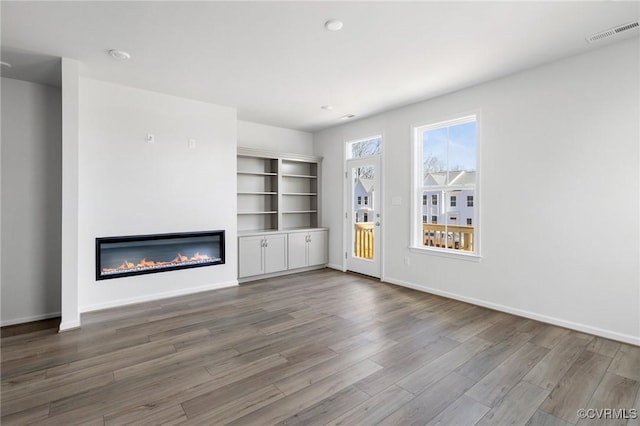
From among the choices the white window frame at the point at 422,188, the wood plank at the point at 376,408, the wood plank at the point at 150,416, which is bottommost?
the wood plank at the point at 150,416

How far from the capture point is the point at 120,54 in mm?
3123

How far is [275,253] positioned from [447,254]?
278cm

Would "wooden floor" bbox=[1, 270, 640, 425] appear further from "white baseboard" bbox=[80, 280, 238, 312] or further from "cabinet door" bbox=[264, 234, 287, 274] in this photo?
"cabinet door" bbox=[264, 234, 287, 274]

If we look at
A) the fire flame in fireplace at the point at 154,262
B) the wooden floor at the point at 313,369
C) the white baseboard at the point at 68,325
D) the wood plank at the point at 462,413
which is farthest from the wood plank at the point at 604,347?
the white baseboard at the point at 68,325

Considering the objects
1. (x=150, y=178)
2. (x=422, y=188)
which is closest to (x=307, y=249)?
(x=422, y=188)

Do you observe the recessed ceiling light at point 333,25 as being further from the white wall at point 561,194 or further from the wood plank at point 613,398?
the wood plank at point 613,398

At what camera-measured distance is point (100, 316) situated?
3641mm

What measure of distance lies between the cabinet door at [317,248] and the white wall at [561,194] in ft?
7.84

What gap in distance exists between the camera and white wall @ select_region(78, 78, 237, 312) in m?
3.81

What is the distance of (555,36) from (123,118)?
4740 mm

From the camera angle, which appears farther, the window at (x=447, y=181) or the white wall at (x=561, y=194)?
the window at (x=447, y=181)

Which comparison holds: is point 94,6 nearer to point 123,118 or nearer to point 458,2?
point 123,118

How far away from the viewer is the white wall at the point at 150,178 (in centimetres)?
381

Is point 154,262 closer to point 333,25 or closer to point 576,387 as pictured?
point 333,25
